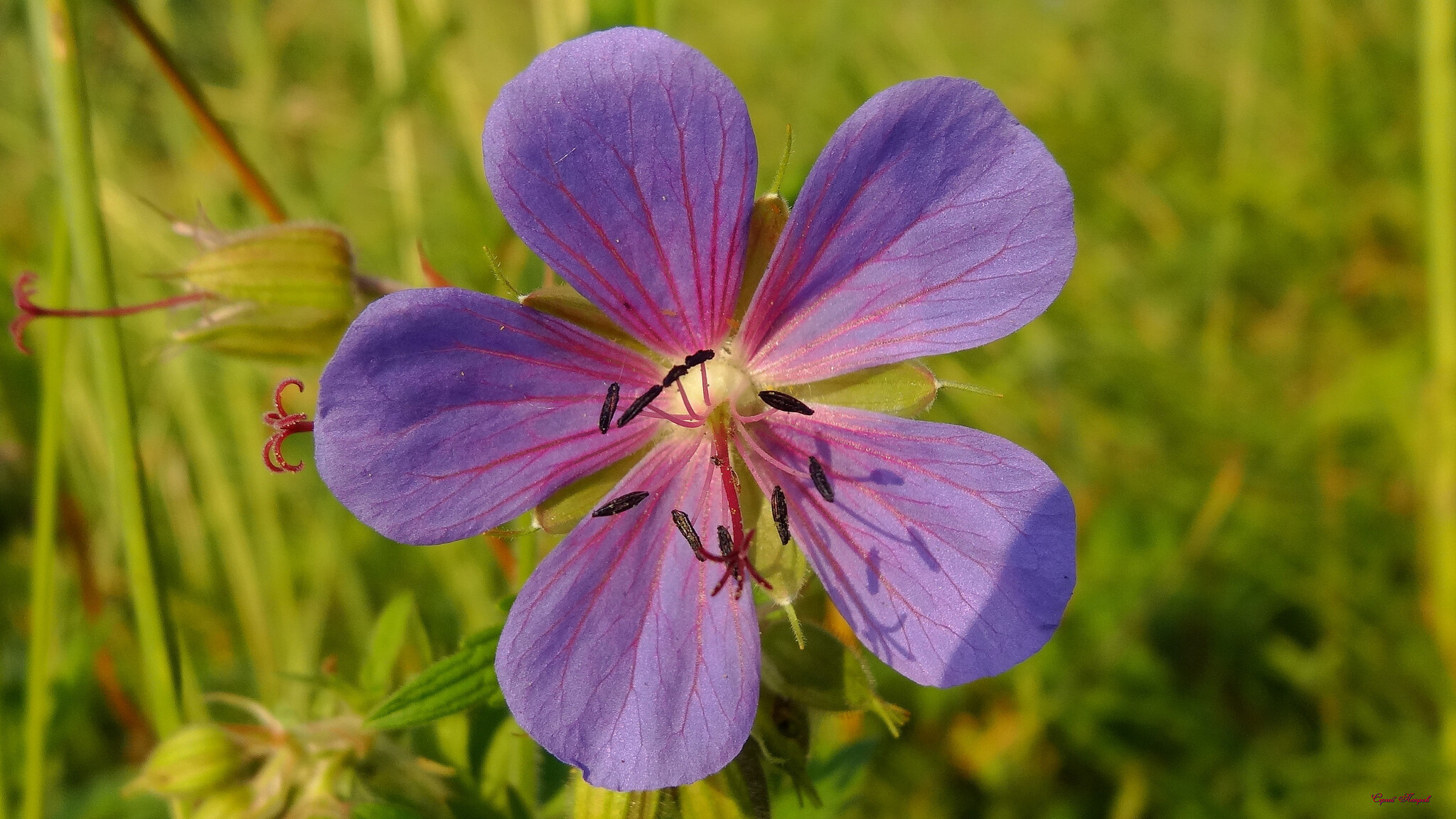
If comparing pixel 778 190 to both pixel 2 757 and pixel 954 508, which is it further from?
pixel 2 757

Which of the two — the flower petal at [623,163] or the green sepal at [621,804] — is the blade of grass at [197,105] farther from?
the green sepal at [621,804]

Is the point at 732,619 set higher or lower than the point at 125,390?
lower

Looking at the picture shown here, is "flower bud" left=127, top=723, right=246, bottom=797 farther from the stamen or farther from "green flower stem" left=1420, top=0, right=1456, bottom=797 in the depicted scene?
"green flower stem" left=1420, top=0, right=1456, bottom=797

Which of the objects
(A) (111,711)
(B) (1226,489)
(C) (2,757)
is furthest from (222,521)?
Answer: (B) (1226,489)

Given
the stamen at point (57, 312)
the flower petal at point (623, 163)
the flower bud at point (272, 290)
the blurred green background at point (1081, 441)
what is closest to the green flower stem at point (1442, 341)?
the blurred green background at point (1081, 441)

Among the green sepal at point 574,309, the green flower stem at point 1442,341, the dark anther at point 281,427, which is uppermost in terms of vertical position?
the green sepal at point 574,309

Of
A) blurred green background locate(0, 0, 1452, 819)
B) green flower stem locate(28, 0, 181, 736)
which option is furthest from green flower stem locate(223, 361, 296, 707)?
green flower stem locate(28, 0, 181, 736)

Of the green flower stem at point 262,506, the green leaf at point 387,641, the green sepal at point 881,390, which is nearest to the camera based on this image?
the green sepal at point 881,390

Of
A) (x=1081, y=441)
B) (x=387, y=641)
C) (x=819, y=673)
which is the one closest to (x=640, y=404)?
(x=819, y=673)
